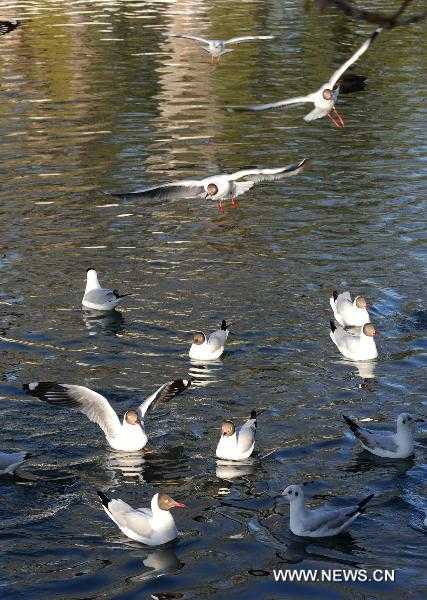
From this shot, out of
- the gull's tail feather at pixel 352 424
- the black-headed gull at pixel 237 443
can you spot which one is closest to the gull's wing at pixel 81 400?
the black-headed gull at pixel 237 443

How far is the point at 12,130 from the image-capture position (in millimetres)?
34844

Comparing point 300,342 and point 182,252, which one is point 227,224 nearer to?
point 182,252

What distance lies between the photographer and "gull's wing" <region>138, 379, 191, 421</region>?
15.4 meters

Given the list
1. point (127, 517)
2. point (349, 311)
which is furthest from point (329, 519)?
point (349, 311)

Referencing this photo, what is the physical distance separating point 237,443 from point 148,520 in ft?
6.52

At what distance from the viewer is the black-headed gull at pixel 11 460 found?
1455cm

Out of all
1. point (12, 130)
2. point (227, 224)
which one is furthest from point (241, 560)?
point (12, 130)

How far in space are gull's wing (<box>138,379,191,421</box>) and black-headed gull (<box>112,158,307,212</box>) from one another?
5.86 meters

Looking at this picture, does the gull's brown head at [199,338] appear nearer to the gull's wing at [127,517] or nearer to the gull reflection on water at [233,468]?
the gull reflection on water at [233,468]

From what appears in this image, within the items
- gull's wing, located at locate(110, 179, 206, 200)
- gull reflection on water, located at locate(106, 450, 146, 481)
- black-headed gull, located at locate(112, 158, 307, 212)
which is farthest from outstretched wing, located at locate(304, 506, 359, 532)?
gull's wing, located at locate(110, 179, 206, 200)

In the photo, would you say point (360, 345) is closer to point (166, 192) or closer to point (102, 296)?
point (102, 296)

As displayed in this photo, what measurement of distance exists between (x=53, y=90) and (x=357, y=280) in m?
21.4

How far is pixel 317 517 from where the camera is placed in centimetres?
1321

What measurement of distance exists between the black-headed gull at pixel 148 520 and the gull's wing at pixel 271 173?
8.02m
